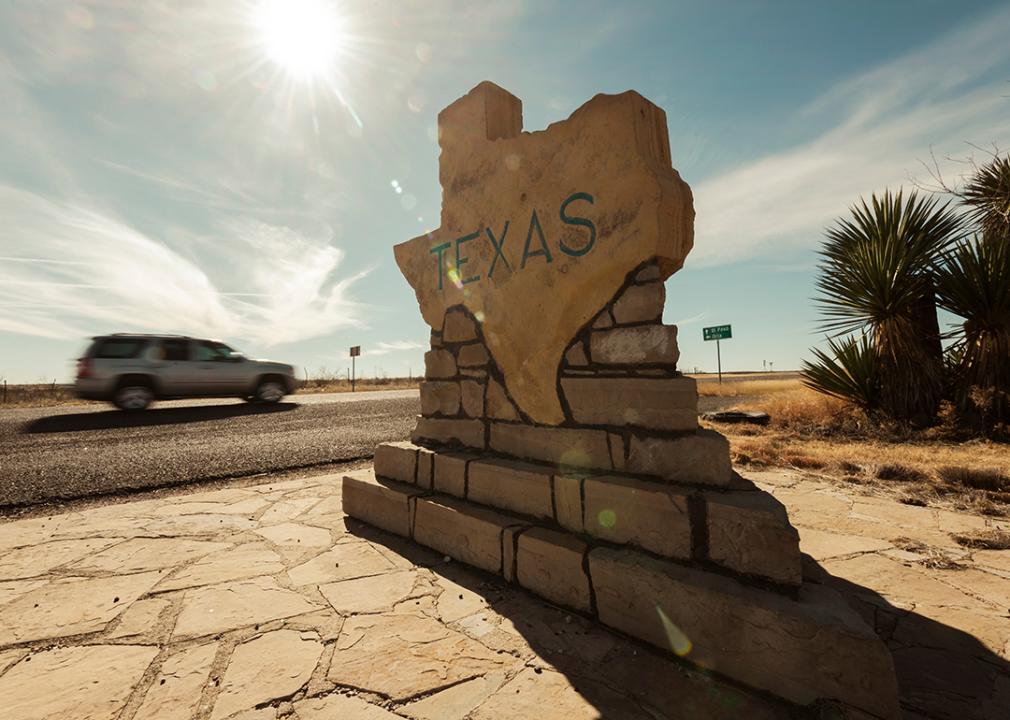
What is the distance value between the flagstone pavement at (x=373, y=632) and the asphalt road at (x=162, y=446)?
3.55 feet

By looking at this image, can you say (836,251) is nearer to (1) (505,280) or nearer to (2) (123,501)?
(1) (505,280)

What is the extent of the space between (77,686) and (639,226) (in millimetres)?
2682

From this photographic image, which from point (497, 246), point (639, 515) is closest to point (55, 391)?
point (497, 246)

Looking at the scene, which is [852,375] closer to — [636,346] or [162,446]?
[636,346]

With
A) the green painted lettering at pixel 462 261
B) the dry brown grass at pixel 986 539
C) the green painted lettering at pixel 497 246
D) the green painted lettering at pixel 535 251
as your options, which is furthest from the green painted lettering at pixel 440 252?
the dry brown grass at pixel 986 539

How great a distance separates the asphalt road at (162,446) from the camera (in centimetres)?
366

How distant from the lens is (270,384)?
34.0 ft

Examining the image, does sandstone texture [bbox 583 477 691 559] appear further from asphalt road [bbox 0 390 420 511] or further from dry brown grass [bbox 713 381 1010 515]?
asphalt road [bbox 0 390 420 511]

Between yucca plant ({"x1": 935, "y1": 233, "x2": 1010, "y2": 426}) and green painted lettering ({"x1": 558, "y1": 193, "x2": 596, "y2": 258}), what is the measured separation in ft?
18.3

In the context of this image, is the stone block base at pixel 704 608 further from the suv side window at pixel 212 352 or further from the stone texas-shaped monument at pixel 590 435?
the suv side window at pixel 212 352

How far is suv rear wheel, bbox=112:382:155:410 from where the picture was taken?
833 cm

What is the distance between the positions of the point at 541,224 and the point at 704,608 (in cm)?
195

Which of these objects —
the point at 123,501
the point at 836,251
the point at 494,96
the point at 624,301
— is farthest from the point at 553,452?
the point at 836,251

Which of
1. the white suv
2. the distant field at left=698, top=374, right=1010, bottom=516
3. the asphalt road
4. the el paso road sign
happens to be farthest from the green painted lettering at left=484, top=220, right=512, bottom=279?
the el paso road sign
